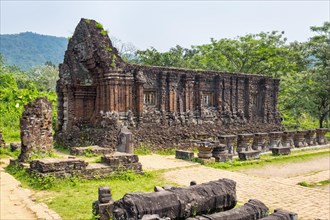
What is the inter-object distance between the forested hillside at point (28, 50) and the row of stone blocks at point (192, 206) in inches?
6367

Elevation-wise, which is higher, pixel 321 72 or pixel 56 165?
pixel 321 72

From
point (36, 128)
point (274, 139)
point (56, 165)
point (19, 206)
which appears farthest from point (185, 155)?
point (19, 206)

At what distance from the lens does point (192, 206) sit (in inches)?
222

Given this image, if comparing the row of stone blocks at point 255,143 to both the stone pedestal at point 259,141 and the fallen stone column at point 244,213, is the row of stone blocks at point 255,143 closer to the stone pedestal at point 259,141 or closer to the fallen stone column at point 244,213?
the stone pedestal at point 259,141

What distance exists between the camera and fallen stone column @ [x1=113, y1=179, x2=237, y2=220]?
16.6 ft

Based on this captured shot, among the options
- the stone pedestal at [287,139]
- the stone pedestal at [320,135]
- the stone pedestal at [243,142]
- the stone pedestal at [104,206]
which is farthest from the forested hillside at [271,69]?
the stone pedestal at [104,206]

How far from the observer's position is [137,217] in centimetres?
495

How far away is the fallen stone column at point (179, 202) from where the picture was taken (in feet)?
16.6

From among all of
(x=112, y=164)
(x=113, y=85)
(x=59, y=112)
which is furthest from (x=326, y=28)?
(x=112, y=164)

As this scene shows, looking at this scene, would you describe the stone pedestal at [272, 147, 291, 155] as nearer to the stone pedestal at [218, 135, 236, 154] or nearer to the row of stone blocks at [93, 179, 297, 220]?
the stone pedestal at [218, 135, 236, 154]

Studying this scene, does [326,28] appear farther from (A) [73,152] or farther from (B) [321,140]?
(A) [73,152]

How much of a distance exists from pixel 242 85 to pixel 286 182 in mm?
11429

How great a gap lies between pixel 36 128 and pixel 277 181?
858 centimetres

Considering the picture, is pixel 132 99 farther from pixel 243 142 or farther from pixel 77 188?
pixel 77 188
